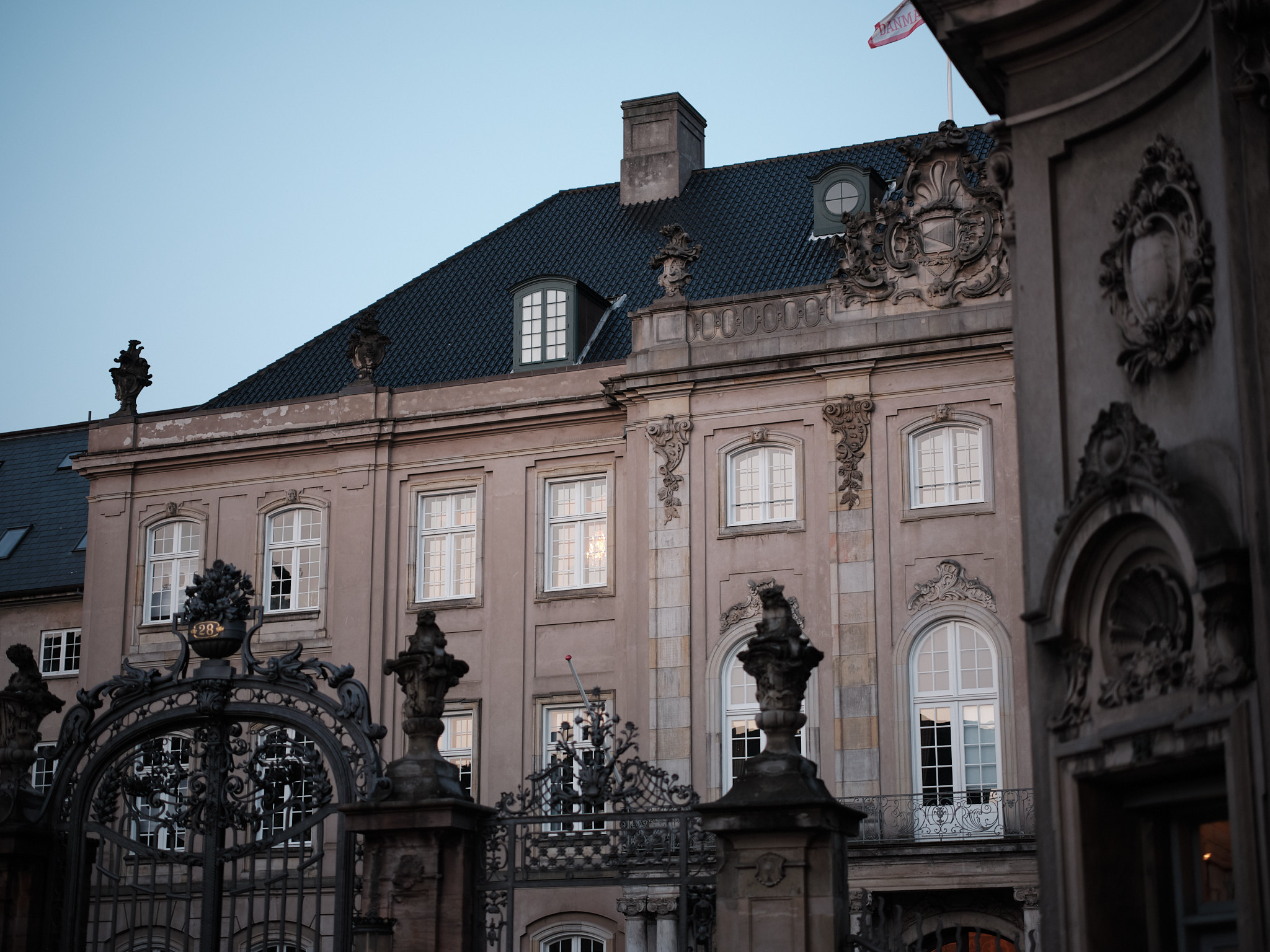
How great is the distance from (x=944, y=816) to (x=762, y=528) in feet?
16.4

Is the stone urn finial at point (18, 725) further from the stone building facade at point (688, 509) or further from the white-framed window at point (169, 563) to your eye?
the white-framed window at point (169, 563)

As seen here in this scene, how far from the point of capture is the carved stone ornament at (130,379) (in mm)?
32406

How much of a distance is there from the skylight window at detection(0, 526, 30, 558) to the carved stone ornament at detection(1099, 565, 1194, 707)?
30.7 meters

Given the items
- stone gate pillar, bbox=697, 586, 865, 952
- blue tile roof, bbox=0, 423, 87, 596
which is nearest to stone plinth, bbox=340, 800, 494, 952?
stone gate pillar, bbox=697, 586, 865, 952

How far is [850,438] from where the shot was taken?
26.9 meters

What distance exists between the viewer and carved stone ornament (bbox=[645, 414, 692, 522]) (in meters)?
27.7

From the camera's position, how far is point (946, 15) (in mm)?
11109

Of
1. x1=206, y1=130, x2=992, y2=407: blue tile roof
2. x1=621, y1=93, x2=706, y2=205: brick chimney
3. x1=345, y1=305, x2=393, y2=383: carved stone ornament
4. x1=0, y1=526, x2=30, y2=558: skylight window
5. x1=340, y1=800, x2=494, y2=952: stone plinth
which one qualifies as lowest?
x1=340, y1=800, x2=494, y2=952: stone plinth

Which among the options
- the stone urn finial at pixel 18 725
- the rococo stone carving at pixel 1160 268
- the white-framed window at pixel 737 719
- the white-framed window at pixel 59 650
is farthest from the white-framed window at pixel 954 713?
the white-framed window at pixel 59 650

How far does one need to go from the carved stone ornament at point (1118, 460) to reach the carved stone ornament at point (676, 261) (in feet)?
59.7

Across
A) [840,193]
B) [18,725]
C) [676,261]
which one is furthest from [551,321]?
[18,725]

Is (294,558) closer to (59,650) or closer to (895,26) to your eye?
(59,650)

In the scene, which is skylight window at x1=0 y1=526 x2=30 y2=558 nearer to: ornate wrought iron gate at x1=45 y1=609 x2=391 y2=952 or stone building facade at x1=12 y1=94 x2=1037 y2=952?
stone building facade at x1=12 y1=94 x2=1037 y2=952

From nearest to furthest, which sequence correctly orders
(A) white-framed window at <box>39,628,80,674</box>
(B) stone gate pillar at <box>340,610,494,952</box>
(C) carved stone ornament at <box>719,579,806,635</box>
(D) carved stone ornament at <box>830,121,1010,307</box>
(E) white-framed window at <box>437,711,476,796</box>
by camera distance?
1. (B) stone gate pillar at <box>340,610,494,952</box>
2. (D) carved stone ornament at <box>830,121,1010,307</box>
3. (C) carved stone ornament at <box>719,579,806,635</box>
4. (E) white-framed window at <box>437,711,476,796</box>
5. (A) white-framed window at <box>39,628,80,674</box>
